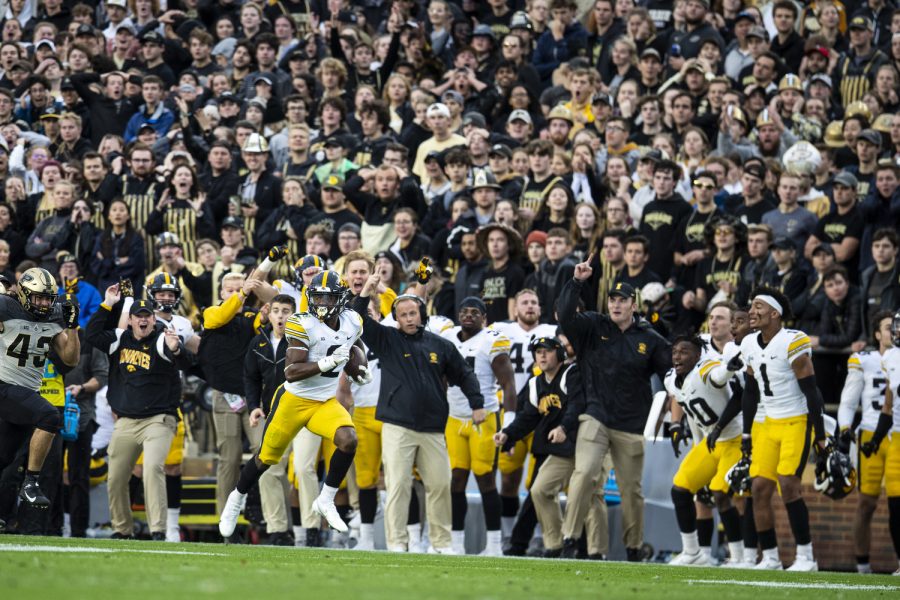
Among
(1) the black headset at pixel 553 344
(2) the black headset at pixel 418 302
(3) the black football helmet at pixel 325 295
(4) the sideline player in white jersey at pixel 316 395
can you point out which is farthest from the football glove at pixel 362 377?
(1) the black headset at pixel 553 344

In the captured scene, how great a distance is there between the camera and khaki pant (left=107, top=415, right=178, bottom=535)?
1269 cm

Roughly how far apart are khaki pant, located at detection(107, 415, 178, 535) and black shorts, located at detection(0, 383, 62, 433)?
1830 millimetres

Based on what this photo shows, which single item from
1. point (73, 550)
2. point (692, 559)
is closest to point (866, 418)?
point (692, 559)

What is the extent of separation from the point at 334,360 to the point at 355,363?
0.55 meters

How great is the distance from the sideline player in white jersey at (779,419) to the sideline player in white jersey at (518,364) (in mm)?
2208

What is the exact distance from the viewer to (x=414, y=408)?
12125mm

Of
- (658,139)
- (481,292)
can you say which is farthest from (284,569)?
(658,139)

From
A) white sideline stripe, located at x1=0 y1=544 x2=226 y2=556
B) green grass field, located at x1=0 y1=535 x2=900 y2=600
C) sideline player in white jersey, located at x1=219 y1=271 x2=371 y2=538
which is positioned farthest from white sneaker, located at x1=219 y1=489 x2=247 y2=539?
white sideline stripe, located at x1=0 y1=544 x2=226 y2=556

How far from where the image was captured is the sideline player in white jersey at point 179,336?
1295cm

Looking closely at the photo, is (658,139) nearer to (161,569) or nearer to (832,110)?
(832,110)

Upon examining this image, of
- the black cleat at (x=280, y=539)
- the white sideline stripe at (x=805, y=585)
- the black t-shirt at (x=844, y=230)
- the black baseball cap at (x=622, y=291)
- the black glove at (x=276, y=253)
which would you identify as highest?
the black t-shirt at (x=844, y=230)

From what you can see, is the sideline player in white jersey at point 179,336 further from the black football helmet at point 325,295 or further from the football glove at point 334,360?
the football glove at point 334,360

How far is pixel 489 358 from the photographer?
→ 13305 millimetres

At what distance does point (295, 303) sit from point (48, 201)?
5.70 meters
